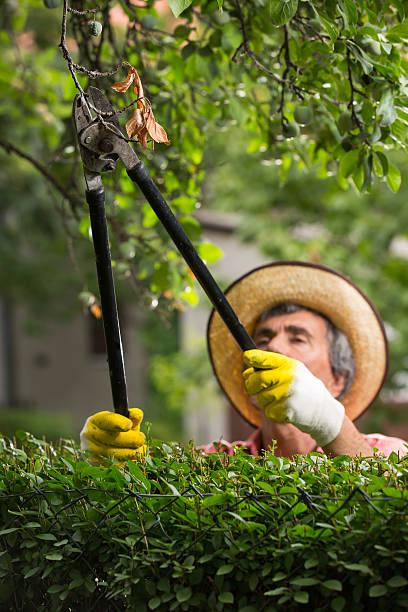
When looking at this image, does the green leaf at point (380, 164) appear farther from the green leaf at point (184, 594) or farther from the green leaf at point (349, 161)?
the green leaf at point (184, 594)

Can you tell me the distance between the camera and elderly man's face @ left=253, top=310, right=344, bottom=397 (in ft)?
9.00

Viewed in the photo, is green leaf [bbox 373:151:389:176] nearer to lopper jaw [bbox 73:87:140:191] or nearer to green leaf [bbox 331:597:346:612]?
lopper jaw [bbox 73:87:140:191]

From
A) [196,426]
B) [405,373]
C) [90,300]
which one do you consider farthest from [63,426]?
[90,300]

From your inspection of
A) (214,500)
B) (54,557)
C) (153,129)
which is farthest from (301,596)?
(153,129)

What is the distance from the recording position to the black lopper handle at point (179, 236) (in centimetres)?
177

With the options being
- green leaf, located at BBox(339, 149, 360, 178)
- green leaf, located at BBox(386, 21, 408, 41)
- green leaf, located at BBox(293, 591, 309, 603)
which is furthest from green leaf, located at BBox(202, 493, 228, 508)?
green leaf, located at BBox(386, 21, 408, 41)

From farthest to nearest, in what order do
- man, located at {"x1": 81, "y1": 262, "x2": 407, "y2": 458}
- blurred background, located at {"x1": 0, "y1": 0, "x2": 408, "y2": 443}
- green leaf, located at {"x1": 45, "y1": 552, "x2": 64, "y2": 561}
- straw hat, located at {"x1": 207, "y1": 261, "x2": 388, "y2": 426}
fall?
1. blurred background, located at {"x1": 0, "y1": 0, "x2": 408, "y2": 443}
2. straw hat, located at {"x1": 207, "y1": 261, "x2": 388, "y2": 426}
3. man, located at {"x1": 81, "y1": 262, "x2": 407, "y2": 458}
4. green leaf, located at {"x1": 45, "y1": 552, "x2": 64, "y2": 561}

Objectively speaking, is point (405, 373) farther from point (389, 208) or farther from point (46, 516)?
point (46, 516)

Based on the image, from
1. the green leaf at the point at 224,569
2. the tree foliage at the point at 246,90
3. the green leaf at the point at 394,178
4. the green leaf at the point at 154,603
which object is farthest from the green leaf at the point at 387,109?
the green leaf at the point at 154,603

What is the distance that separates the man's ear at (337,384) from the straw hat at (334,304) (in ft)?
0.14

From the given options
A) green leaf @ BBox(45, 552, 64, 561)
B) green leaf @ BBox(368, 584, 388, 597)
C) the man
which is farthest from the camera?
the man

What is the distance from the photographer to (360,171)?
2238 millimetres

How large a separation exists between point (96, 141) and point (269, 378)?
2.56 ft

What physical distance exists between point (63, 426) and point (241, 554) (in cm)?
974
